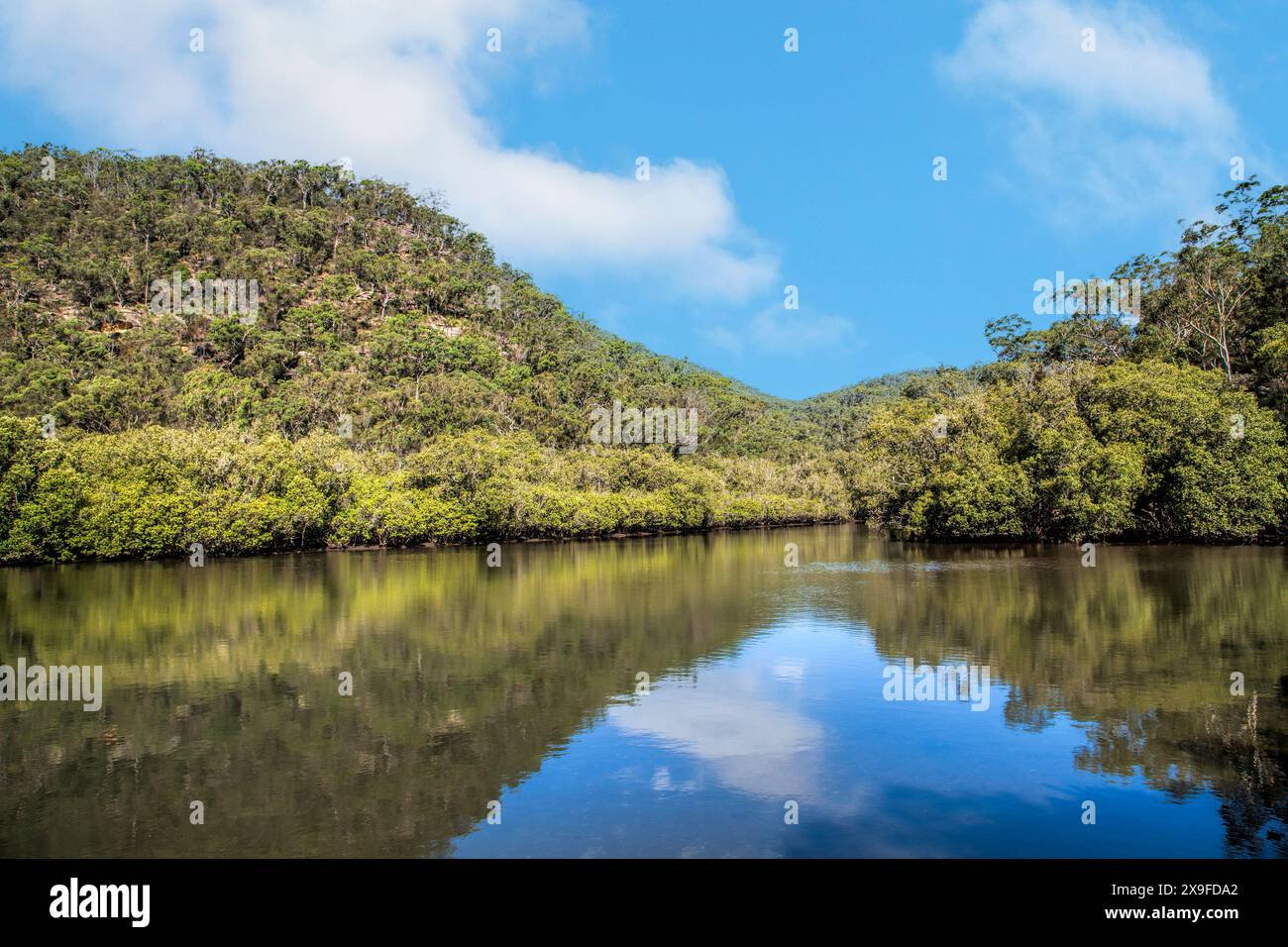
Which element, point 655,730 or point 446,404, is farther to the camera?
point 446,404

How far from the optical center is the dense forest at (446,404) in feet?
145

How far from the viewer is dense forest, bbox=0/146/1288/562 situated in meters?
44.1

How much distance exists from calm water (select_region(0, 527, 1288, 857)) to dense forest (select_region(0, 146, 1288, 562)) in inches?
759

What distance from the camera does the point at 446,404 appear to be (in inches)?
3130

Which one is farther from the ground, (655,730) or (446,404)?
(446,404)

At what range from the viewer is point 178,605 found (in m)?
26.3

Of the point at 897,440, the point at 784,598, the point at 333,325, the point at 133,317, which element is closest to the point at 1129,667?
the point at 784,598

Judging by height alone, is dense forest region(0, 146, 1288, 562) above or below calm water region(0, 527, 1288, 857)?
above

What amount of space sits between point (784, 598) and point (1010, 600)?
7.07 meters

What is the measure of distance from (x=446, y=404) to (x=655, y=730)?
231ft
